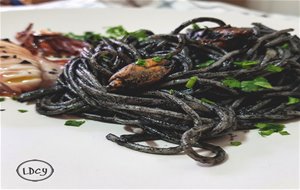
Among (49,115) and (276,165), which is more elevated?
(276,165)

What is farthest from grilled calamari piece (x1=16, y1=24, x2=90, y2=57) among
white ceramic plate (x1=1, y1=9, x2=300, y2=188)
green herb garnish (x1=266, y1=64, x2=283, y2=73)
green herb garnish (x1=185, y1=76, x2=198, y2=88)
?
green herb garnish (x1=266, y1=64, x2=283, y2=73)

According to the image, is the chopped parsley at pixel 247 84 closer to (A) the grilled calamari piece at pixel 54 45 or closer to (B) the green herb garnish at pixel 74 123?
(B) the green herb garnish at pixel 74 123

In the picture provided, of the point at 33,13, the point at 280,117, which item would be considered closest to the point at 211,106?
the point at 280,117

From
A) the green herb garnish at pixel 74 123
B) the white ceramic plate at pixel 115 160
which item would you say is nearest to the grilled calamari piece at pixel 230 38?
the white ceramic plate at pixel 115 160

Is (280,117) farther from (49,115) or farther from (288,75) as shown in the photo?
(49,115)

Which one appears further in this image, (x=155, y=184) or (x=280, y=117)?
(x=280, y=117)

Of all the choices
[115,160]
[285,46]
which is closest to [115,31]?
[285,46]

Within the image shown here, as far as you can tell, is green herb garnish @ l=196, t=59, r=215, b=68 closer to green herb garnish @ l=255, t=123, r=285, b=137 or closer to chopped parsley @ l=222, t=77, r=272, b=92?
chopped parsley @ l=222, t=77, r=272, b=92
